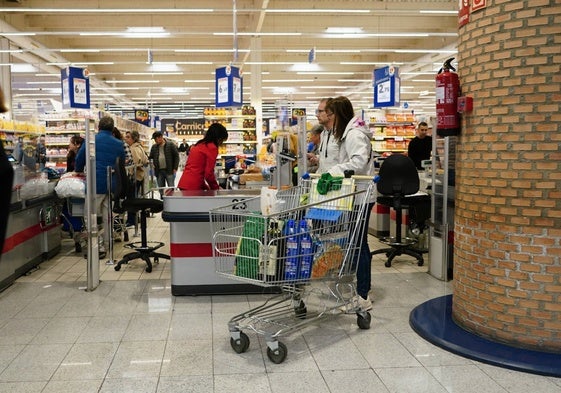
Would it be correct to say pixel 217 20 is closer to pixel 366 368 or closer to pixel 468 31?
pixel 468 31

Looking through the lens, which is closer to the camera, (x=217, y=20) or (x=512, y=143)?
(x=512, y=143)

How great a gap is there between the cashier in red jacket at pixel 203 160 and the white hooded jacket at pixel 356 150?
1.55m

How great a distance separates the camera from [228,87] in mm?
13797

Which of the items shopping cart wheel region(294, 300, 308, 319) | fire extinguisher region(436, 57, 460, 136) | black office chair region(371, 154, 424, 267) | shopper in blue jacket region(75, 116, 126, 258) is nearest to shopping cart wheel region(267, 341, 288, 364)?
shopping cart wheel region(294, 300, 308, 319)

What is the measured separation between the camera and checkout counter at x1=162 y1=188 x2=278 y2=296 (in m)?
4.57

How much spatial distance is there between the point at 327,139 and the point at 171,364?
212 centimetres

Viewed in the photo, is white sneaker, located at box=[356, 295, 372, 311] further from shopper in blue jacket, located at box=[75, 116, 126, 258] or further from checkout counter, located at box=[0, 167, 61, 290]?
shopper in blue jacket, located at box=[75, 116, 126, 258]

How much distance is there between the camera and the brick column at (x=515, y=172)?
321 cm

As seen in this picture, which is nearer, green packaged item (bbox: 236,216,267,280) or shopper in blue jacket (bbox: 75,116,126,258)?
green packaged item (bbox: 236,216,267,280)

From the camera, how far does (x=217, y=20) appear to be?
16.1 metres

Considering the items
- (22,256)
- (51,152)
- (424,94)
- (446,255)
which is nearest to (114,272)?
(22,256)

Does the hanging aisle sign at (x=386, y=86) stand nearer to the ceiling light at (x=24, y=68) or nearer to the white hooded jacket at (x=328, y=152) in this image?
the white hooded jacket at (x=328, y=152)

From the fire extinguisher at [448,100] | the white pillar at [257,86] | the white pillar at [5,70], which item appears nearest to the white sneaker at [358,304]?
the fire extinguisher at [448,100]

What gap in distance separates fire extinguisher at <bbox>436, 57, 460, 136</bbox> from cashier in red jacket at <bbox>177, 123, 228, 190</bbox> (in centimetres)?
227
